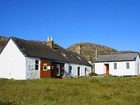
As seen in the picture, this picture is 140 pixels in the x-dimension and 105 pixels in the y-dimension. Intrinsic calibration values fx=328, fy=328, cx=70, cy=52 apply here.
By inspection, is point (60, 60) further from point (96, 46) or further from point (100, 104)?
point (96, 46)

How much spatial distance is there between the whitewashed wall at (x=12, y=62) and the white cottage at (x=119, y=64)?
862 inches

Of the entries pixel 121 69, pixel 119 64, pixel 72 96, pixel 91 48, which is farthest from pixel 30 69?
pixel 91 48

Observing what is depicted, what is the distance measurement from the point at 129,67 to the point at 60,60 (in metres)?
14.3

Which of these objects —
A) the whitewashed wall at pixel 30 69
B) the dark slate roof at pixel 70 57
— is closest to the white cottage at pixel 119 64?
the dark slate roof at pixel 70 57

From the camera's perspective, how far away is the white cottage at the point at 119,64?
6234cm

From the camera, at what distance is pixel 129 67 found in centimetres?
6259

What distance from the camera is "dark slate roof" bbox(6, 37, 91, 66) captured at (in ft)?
163

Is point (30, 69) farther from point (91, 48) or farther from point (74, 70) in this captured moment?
point (91, 48)

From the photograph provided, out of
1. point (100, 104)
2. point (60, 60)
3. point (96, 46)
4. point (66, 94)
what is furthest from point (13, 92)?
point (96, 46)

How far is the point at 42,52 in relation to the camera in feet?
177

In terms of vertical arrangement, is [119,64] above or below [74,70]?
above

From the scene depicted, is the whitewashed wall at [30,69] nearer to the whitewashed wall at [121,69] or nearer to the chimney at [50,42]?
the chimney at [50,42]

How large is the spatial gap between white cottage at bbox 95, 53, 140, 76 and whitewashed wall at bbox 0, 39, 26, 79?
2188cm

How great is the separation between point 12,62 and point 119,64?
2337 centimetres
